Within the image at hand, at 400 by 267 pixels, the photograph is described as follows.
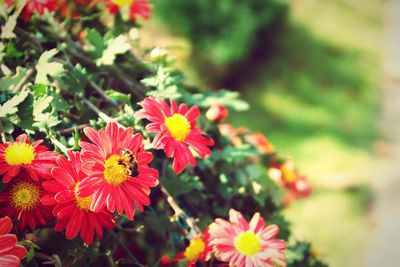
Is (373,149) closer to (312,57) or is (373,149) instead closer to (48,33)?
(312,57)

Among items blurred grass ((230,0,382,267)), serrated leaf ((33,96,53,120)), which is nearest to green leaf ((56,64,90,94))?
serrated leaf ((33,96,53,120))

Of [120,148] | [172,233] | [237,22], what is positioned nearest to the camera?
[120,148]

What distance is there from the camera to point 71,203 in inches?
25.7

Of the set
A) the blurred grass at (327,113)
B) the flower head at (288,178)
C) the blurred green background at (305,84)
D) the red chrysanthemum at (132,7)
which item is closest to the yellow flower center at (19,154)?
the red chrysanthemum at (132,7)

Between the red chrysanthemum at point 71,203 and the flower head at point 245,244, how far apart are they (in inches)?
7.0

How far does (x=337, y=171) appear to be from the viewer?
9.82ft

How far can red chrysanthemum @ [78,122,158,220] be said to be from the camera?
2.10 feet

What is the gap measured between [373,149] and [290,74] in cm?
101

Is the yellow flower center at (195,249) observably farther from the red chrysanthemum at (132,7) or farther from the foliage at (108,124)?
the red chrysanthemum at (132,7)

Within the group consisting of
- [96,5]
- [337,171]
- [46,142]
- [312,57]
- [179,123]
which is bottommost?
[46,142]

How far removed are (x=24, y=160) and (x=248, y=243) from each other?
1.22 feet

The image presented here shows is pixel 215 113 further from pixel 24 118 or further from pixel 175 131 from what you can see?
pixel 24 118

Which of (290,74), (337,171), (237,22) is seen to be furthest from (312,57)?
(337,171)

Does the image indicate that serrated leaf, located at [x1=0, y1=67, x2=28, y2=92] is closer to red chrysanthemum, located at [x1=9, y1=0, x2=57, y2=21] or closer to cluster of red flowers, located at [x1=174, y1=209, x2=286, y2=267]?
red chrysanthemum, located at [x1=9, y1=0, x2=57, y2=21]
